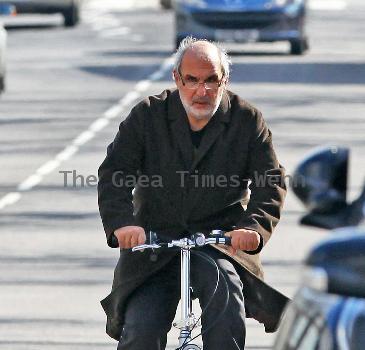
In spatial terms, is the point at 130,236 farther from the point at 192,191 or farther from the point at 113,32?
the point at 113,32

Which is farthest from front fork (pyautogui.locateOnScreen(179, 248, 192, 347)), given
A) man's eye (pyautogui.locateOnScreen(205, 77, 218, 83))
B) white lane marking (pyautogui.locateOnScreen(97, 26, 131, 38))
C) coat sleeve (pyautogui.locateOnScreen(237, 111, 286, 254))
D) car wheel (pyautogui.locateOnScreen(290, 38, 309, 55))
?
white lane marking (pyautogui.locateOnScreen(97, 26, 131, 38))

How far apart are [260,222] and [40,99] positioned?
18224mm

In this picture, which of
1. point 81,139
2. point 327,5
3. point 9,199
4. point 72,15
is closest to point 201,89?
point 9,199

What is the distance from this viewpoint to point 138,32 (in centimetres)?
3891

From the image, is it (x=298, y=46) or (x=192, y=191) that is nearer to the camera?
(x=192, y=191)

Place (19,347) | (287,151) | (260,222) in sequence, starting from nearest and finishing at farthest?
(260,222), (19,347), (287,151)

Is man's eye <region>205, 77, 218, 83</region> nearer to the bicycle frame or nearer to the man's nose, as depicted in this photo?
the man's nose

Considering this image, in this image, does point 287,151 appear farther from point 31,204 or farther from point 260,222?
point 260,222

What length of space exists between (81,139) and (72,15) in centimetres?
1841

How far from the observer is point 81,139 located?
20281mm

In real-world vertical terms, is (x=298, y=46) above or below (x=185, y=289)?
below

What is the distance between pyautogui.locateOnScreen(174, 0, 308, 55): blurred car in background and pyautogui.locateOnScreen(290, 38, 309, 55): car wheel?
73 centimetres

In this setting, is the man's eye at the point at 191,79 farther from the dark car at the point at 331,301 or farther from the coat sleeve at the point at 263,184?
the dark car at the point at 331,301

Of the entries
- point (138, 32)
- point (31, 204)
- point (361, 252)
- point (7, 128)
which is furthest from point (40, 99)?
point (361, 252)
